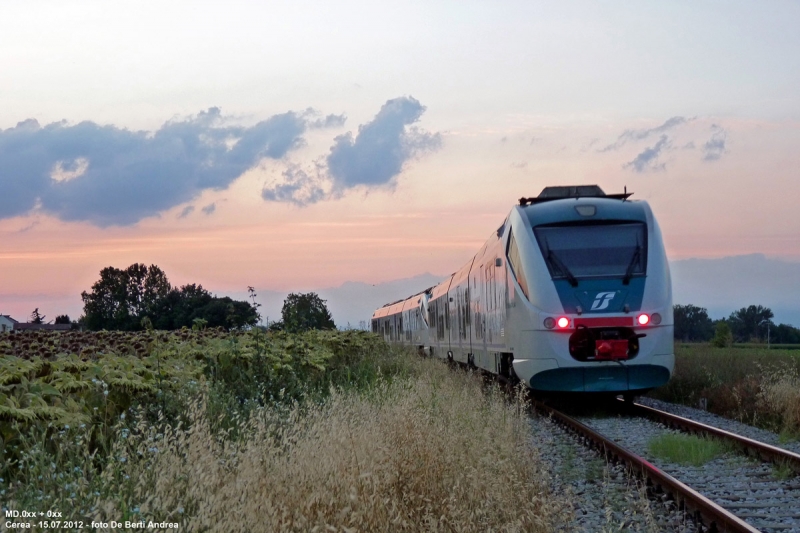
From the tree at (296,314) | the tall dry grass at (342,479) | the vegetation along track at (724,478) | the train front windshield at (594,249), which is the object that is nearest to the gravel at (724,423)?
the vegetation along track at (724,478)

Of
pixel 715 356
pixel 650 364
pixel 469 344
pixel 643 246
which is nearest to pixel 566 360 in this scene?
pixel 650 364

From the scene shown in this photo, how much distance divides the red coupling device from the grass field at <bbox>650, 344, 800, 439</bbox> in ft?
7.85

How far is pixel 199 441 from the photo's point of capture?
5.75 meters

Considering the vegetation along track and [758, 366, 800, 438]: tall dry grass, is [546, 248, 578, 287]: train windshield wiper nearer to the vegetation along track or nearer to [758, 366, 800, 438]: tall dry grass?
the vegetation along track

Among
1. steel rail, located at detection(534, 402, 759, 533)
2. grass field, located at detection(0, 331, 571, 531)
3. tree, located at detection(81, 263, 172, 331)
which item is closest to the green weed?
steel rail, located at detection(534, 402, 759, 533)

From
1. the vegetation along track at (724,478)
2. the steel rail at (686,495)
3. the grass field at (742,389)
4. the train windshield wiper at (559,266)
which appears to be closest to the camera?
the steel rail at (686,495)

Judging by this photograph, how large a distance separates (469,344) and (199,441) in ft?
51.4

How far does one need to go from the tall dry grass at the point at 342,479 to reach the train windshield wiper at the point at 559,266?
16.1 feet

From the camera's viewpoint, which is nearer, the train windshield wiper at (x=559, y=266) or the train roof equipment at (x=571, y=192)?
the train windshield wiper at (x=559, y=266)

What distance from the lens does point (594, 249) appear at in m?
13.7

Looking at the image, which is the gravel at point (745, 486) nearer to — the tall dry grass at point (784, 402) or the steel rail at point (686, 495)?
the steel rail at point (686, 495)

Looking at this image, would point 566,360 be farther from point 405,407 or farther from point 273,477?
point 273,477

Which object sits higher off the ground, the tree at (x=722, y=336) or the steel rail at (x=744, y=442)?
the tree at (x=722, y=336)

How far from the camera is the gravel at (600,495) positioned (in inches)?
276
